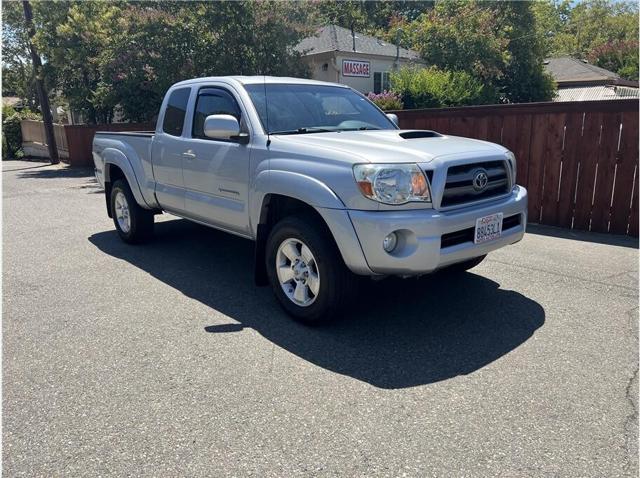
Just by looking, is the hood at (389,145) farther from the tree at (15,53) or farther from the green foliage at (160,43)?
the tree at (15,53)

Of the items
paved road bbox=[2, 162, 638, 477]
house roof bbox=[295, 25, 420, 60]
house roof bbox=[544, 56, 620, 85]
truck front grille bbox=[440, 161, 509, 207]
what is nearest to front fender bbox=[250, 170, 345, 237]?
truck front grille bbox=[440, 161, 509, 207]

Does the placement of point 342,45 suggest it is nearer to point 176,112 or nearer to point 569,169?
point 569,169

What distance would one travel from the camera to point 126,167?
637cm

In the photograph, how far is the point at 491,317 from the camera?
→ 4301 millimetres

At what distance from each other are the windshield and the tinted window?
218mm

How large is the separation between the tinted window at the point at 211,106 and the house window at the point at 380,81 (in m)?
22.9

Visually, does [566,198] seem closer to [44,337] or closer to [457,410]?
[457,410]

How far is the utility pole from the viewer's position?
18.4 m

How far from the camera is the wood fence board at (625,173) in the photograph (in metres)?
6.84

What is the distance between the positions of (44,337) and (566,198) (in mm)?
6822

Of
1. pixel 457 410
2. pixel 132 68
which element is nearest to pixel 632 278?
pixel 457 410

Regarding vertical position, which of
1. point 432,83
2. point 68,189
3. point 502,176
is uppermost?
point 432,83

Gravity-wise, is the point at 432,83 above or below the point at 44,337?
above

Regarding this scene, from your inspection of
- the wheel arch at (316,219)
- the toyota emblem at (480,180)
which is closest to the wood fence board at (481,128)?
the toyota emblem at (480,180)
